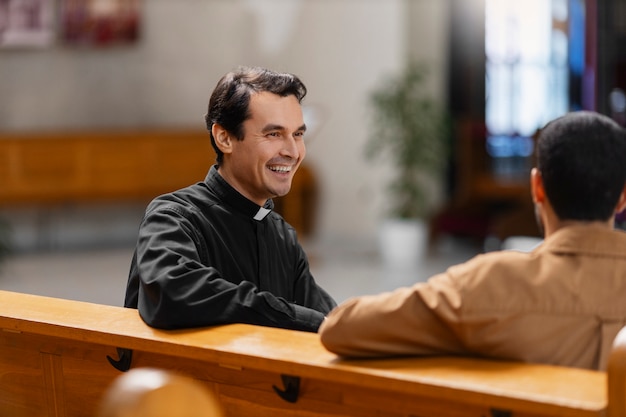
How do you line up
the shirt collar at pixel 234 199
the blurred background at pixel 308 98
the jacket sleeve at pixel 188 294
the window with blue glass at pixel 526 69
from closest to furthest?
the jacket sleeve at pixel 188 294, the shirt collar at pixel 234 199, the blurred background at pixel 308 98, the window with blue glass at pixel 526 69

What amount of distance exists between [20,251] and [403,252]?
4.23 metres

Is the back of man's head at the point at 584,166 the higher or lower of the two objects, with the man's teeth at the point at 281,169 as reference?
higher

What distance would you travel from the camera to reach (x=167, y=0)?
1229 cm

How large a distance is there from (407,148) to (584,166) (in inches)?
330

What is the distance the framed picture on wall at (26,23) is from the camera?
11711mm

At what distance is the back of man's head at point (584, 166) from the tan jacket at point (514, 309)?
0.05 m

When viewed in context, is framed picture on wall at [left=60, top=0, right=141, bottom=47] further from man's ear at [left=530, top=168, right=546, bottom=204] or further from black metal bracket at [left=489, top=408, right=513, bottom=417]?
black metal bracket at [left=489, top=408, right=513, bottom=417]

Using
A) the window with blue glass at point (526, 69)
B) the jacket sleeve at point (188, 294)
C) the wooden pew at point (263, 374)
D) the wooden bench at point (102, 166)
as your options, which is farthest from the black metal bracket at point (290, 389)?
the window with blue glass at point (526, 69)

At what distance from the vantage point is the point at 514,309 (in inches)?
88.4

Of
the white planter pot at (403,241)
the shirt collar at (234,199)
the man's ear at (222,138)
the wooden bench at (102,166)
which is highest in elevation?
the man's ear at (222,138)

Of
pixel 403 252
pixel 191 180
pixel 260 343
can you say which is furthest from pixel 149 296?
pixel 191 180

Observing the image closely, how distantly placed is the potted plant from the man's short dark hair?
7.36 m

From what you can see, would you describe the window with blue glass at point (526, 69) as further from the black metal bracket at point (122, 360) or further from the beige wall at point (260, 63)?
the black metal bracket at point (122, 360)

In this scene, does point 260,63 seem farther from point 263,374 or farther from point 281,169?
point 263,374
